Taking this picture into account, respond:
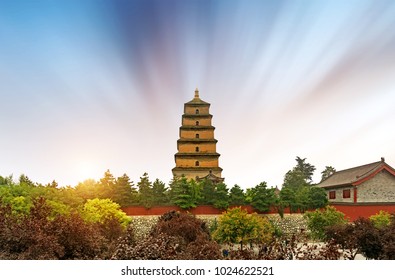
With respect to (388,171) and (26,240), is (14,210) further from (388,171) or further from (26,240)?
(388,171)

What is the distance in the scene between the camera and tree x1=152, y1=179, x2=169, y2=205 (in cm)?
1330

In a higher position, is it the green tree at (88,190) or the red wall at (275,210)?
the green tree at (88,190)

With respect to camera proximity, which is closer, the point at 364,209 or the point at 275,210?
the point at 364,209

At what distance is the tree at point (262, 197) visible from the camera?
1388 centimetres

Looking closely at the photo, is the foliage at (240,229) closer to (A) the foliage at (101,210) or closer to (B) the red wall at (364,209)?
(B) the red wall at (364,209)

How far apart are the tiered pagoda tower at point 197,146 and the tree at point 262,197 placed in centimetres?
341

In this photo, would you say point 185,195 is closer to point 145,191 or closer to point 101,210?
point 145,191

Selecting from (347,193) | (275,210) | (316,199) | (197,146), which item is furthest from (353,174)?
(197,146)

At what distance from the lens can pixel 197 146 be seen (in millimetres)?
18297

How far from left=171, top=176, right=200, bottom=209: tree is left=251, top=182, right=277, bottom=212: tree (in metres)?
2.29

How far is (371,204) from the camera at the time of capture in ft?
38.3

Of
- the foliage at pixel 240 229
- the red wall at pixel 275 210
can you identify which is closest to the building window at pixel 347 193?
the red wall at pixel 275 210

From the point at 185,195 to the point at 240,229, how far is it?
281 centimetres
